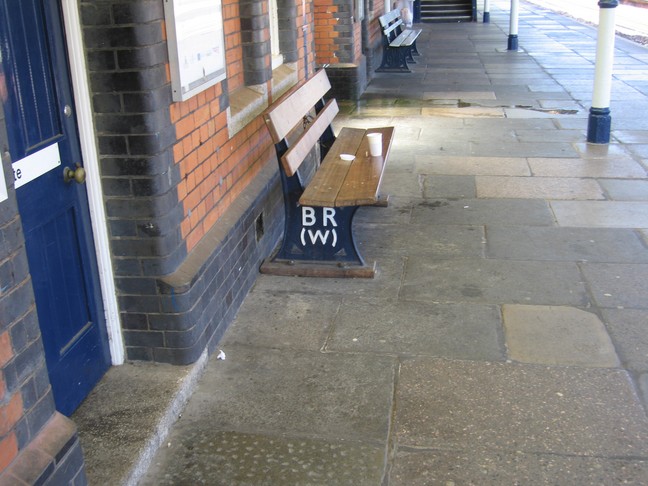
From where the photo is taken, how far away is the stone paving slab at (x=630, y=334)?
13.4ft

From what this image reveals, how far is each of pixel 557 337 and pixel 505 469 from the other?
1332mm

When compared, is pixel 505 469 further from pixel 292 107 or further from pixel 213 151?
pixel 292 107

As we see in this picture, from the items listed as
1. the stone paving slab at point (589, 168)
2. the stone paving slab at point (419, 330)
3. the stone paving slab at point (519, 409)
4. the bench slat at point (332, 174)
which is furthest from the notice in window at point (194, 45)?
the stone paving slab at point (589, 168)

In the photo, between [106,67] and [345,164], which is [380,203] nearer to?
[345,164]

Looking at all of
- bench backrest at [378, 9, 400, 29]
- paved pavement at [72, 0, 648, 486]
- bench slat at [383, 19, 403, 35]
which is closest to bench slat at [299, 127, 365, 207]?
paved pavement at [72, 0, 648, 486]

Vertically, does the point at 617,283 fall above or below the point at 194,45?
below

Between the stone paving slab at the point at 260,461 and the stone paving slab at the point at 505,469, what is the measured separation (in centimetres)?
14

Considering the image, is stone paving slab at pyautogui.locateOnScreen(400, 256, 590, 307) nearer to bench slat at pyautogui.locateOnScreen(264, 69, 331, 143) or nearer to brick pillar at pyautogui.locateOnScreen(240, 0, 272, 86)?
bench slat at pyautogui.locateOnScreen(264, 69, 331, 143)

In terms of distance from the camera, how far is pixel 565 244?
5.80 metres

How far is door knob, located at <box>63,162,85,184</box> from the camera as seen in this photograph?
334 centimetres

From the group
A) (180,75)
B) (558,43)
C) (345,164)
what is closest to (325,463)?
(180,75)

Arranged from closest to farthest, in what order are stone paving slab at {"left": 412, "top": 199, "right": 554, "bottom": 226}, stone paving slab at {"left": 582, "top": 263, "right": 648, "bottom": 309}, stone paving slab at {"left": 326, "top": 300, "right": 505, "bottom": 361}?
stone paving slab at {"left": 326, "top": 300, "right": 505, "bottom": 361} → stone paving slab at {"left": 582, "top": 263, "right": 648, "bottom": 309} → stone paving slab at {"left": 412, "top": 199, "right": 554, "bottom": 226}

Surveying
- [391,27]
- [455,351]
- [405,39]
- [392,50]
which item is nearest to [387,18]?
[391,27]

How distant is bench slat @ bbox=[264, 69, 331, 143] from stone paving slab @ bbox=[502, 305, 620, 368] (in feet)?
6.10
